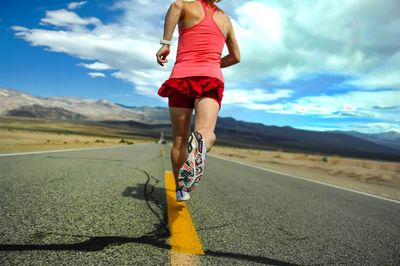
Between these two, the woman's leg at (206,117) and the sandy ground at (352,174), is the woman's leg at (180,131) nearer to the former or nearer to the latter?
the woman's leg at (206,117)

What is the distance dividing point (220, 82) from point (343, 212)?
7.17ft

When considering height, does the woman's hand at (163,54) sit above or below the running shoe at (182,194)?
above

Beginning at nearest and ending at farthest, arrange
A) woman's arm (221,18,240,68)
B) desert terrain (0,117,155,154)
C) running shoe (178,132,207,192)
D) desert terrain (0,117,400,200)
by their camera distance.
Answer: running shoe (178,132,207,192) → woman's arm (221,18,240,68) → desert terrain (0,117,400,200) → desert terrain (0,117,155,154)

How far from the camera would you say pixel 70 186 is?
4074 millimetres

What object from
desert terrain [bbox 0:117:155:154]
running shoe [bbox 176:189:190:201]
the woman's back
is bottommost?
desert terrain [bbox 0:117:155:154]

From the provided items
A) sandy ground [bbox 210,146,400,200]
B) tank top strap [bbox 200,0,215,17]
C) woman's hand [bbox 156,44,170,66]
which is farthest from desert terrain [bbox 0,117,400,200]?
woman's hand [bbox 156,44,170,66]

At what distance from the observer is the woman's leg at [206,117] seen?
301 cm

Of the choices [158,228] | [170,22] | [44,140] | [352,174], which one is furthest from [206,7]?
[44,140]

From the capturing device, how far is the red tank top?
323 cm

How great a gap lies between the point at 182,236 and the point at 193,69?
152cm

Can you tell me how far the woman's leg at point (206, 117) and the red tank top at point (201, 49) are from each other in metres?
0.26

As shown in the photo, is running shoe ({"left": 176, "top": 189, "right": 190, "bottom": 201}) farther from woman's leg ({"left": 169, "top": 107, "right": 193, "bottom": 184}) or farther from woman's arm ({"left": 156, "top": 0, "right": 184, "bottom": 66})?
woman's arm ({"left": 156, "top": 0, "right": 184, "bottom": 66})

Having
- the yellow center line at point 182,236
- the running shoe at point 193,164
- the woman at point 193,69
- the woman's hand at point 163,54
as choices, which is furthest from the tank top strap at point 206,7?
the yellow center line at point 182,236

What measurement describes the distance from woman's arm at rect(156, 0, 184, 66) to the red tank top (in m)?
0.15
